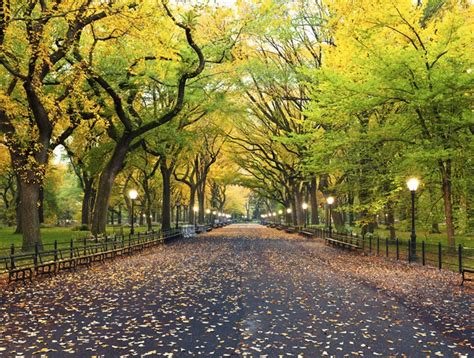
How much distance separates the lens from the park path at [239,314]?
25.2 ft

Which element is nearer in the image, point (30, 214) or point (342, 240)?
point (30, 214)

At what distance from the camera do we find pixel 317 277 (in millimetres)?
16516

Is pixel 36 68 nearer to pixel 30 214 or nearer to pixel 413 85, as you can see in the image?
pixel 30 214

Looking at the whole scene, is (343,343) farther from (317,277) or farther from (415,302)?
(317,277)

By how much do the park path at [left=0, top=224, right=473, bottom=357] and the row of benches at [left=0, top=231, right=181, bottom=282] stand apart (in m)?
0.87

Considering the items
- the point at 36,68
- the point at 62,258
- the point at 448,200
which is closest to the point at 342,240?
the point at 448,200

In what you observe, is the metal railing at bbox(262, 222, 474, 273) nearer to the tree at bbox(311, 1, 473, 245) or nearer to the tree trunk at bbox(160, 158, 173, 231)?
the tree at bbox(311, 1, 473, 245)

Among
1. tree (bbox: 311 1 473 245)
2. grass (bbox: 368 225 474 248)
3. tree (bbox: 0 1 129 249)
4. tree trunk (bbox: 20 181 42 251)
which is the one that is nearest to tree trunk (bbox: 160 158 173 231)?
tree (bbox: 0 1 129 249)

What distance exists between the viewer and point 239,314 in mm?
10156

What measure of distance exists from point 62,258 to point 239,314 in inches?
435

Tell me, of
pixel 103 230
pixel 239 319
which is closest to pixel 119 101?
pixel 103 230

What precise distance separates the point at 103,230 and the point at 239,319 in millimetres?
19276

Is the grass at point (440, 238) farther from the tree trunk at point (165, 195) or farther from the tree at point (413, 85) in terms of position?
the tree trunk at point (165, 195)

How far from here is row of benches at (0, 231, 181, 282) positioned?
1581 cm
